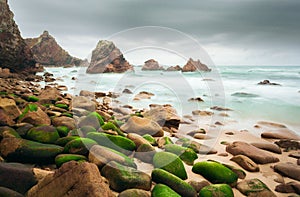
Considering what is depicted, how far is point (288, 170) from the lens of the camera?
2.96 m

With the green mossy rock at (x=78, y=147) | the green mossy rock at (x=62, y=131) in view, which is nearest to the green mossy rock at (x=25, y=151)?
the green mossy rock at (x=78, y=147)

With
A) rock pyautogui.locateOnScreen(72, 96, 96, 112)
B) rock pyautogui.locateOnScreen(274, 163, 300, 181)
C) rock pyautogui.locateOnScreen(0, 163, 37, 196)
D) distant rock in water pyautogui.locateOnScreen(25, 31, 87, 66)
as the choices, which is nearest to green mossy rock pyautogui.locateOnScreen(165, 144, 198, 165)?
rock pyautogui.locateOnScreen(274, 163, 300, 181)

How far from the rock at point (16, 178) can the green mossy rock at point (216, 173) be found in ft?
6.02

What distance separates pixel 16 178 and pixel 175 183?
4.66ft

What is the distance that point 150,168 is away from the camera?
104 inches

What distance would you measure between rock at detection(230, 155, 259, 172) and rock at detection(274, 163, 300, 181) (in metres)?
0.28

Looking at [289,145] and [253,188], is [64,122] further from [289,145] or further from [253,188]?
[289,145]

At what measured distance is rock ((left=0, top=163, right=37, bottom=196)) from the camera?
181 centimetres

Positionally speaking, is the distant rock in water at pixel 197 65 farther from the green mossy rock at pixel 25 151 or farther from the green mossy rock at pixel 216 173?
the green mossy rock at pixel 25 151

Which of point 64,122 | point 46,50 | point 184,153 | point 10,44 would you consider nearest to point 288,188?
point 184,153

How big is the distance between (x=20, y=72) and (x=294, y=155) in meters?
19.1

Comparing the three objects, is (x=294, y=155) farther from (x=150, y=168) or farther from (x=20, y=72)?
(x=20, y=72)

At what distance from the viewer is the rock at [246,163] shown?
3041 mm

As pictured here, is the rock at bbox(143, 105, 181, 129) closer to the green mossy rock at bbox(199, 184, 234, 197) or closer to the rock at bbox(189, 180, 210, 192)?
the rock at bbox(189, 180, 210, 192)
